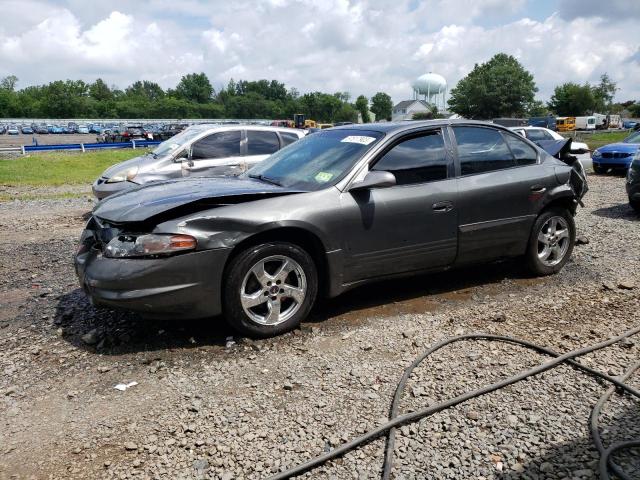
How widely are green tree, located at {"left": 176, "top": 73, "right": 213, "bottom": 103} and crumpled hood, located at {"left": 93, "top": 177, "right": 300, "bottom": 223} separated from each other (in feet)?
479

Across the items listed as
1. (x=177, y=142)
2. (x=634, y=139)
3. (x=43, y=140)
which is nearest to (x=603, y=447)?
A: (x=177, y=142)

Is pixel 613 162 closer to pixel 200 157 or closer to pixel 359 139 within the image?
pixel 200 157

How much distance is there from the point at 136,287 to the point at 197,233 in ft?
1.83

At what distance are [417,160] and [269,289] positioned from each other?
5.98 feet

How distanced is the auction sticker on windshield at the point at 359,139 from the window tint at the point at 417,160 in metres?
0.21

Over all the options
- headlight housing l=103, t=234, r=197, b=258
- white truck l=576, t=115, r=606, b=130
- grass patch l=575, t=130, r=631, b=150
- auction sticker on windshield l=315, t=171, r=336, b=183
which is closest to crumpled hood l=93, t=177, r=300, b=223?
headlight housing l=103, t=234, r=197, b=258

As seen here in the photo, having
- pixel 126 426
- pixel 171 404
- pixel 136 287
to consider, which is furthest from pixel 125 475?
pixel 136 287

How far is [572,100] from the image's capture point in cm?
9144

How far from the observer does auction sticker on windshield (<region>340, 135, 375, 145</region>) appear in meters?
4.50

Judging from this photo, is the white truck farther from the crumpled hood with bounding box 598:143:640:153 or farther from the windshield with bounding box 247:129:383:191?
the windshield with bounding box 247:129:383:191

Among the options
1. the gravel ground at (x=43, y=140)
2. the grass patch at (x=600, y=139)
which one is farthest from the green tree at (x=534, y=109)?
the gravel ground at (x=43, y=140)

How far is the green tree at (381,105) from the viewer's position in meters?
134

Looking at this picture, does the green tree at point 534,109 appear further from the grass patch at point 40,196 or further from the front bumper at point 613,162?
the grass patch at point 40,196

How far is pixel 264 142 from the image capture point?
30.5ft
